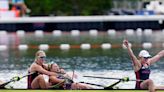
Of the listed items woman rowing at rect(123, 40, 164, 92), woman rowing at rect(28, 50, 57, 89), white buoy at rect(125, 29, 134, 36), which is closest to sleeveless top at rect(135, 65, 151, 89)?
woman rowing at rect(123, 40, 164, 92)

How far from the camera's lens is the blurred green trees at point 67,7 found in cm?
4878

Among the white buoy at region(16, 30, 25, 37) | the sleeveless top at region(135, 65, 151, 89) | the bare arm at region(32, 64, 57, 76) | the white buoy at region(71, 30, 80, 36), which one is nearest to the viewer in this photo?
the sleeveless top at region(135, 65, 151, 89)

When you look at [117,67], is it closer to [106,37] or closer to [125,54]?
[125,54]

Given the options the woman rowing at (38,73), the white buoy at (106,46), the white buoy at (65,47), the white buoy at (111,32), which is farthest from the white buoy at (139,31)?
the woman rowing at (38,73)

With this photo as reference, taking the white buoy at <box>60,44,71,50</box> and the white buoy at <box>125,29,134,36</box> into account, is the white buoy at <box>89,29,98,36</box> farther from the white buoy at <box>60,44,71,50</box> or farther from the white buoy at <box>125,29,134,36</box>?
the white buoy at <box>60,44,71,50</box>

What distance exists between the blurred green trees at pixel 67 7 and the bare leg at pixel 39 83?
104 feet

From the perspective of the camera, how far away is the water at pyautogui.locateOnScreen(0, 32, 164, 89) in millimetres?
22188

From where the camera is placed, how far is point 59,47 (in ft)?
109

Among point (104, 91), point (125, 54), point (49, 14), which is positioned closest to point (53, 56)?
point (125, 54)

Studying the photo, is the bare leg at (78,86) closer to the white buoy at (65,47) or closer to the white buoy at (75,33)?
the white buoy at (65,47)

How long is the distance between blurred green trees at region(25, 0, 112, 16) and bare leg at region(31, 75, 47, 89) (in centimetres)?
3185

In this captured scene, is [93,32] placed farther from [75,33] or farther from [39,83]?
[39,83]

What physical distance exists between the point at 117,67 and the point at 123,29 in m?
19.5

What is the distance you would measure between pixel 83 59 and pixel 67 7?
21809 millimetres
